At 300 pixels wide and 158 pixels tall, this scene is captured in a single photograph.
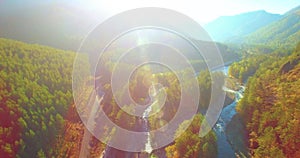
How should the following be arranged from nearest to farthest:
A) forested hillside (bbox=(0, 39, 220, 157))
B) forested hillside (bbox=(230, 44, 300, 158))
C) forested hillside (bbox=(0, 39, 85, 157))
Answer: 1. forested hillside (bbox=(230, 44, 300, 158))
2. forested hillside (bbox=(0, 39, 220, 157))
3. forested hillside (bbox=(0, 39, 85, 157))

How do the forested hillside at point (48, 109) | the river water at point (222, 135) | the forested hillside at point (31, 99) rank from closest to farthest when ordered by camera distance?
the forested hillside at point (48, 109) < the forested hillside at point (31, 99) < the river water at point (222, 135)

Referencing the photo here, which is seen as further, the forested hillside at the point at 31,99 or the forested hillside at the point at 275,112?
the forested hillside at the point at 31,99

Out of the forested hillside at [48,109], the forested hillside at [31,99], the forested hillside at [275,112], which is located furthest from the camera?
the forested hillside at [31,99]

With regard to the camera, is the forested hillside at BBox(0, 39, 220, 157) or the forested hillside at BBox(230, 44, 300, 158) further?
the forested hillside at BBox(0, 39, 220, 157)

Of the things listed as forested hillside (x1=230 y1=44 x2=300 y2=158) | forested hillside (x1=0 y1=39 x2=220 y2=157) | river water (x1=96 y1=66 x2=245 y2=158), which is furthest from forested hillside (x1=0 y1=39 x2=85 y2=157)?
forested hillside (x1=230 y1=44 x2=300 y2=158)

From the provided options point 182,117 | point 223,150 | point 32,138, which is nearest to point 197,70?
point 182,117

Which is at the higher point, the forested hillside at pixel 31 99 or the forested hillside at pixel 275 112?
the forested hillside at pixel 31 99

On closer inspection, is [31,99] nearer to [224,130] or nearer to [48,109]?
[48,109]

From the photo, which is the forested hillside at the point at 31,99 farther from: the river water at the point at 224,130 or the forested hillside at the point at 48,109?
the river water at the point at 224,130

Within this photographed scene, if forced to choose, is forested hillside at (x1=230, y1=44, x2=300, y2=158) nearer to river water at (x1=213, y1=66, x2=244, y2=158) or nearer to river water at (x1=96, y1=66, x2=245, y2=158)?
river water at (x1=213, y1=66, x2=244, y2=158)

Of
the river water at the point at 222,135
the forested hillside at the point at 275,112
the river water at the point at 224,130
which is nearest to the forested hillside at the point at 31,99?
the river water at the point at 222,135
